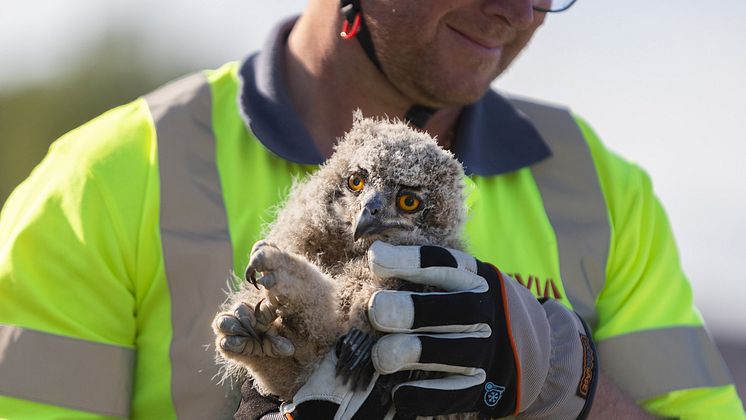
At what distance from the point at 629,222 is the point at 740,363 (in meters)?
5.60

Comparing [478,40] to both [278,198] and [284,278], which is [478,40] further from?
[284,278]

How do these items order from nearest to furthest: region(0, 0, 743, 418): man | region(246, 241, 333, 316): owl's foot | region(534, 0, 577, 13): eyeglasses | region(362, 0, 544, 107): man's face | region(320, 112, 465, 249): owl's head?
region(246, 241, 333, 316): owl's foot
region(320, 112, 465, 249): owl's head
region(0, 0, 743, 418): man
region(362, 0, 544, 107): man's face
region(534, 0, 577, 13): eyeglasses

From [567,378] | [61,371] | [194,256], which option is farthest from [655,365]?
[61,371]

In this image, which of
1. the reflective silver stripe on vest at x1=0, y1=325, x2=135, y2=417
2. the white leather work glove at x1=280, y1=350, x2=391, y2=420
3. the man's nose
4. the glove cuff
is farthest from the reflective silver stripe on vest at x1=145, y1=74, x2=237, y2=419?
the man's nose

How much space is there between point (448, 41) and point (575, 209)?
2.56 ft

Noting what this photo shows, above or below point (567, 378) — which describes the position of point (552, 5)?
above

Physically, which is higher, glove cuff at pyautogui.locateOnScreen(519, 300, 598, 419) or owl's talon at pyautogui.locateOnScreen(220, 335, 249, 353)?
owl's talon at pyautogui.locateOnScreen(220, 335, 249, 353)

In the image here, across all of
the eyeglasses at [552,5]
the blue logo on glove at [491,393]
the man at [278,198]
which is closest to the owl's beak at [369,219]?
the man at [278,198]

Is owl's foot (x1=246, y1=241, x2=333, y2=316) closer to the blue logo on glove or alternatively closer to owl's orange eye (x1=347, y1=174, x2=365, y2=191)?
owl's orange eye (x1=347, y1=174, x2=365, y2=191)

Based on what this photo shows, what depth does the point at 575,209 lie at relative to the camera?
392 cm

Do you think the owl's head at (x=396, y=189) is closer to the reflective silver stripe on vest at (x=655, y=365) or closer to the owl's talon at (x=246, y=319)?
the owl's talon at (x=246, y=319)

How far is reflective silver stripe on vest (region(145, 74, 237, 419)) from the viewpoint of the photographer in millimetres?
3258

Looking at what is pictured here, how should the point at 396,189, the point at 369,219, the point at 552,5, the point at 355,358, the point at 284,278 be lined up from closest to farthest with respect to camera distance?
the point at 284,278, the point at 355,358, the point at 369,219, the point at 396,189, the point at 552,5

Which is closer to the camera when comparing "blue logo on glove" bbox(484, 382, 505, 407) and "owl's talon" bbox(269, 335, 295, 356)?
"owl's talon" bbox(269, 335, 295, 356)
